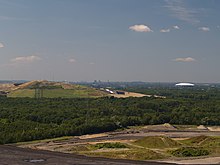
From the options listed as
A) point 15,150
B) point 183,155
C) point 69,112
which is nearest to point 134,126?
point 69,112

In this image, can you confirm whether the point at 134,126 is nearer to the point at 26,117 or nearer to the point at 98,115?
the point at 98,115

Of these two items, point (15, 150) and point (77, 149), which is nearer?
point (15, 150)

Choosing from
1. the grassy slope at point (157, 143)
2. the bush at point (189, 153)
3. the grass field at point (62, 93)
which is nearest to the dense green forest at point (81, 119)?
the grassy slope at point (157, 143)

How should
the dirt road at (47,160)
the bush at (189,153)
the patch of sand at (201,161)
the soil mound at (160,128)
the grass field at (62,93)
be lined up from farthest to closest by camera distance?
the grass field at (62,93) → the soil mound at (160,128) → the bush at (189,153) → the patch of sand at (201,161) → the dirt road at (47,160)

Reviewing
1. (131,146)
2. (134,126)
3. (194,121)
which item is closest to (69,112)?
(134,126)

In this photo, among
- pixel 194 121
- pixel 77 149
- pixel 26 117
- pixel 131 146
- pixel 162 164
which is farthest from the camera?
pixel 194 121

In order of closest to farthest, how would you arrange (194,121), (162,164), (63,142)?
(162,164)
(63,142)
(194,121)

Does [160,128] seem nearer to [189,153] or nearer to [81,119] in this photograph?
[81,119]

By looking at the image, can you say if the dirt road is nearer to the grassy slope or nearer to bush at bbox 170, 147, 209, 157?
bush at bbox 170, 147, 209, 157

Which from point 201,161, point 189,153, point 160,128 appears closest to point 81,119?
point 160,128

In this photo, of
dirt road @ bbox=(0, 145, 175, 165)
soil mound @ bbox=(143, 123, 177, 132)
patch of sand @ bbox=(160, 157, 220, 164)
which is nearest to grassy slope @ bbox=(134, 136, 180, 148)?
patch of sand @ bbox=(160, 157, 220, 164)

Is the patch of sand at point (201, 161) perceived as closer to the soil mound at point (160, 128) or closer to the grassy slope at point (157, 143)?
the grassy slope at point (157, 143)
